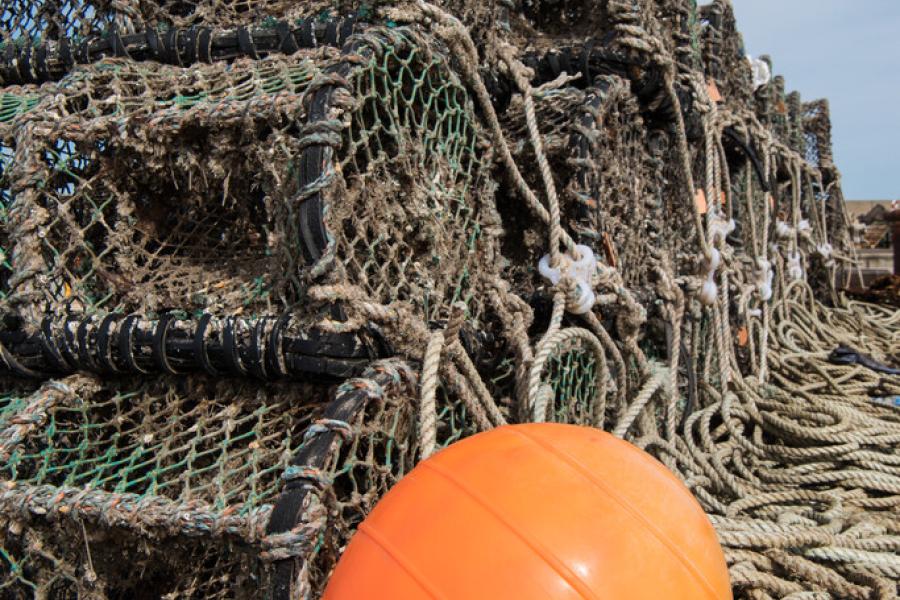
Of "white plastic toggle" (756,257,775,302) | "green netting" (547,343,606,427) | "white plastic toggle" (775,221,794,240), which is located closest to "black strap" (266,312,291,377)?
"green netting" (547,343,606,427)

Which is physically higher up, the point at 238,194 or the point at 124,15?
the point at 124,15

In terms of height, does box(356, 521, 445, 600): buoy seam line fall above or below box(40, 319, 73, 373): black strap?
below

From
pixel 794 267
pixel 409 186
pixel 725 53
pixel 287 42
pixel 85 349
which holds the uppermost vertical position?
pixel 725 53

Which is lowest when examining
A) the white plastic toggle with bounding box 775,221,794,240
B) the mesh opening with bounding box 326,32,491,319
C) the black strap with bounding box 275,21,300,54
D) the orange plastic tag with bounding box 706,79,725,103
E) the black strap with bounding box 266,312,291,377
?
the black strap with bounding box 266,312,291,377

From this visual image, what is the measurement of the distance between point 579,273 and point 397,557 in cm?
102

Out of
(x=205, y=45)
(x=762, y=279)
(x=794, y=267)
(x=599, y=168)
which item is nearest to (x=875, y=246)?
(x=794, y=267)

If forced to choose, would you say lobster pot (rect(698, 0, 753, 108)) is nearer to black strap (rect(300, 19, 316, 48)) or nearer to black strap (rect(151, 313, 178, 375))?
black strap (rect(300, 19, 316, 48))

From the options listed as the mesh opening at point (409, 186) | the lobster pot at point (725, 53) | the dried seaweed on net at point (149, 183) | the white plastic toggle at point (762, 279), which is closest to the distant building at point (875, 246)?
the lobster pot at point (725, 53)

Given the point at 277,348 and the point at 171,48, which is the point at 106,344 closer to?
the point at 277,348

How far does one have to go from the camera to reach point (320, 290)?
124 cm

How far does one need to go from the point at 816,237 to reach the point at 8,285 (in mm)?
5148

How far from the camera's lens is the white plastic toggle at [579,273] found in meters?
1.74

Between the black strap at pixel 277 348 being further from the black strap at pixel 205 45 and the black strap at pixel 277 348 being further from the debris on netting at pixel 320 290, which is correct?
the black strap at pixel 205 45

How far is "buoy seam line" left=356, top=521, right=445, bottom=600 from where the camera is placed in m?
0.86
